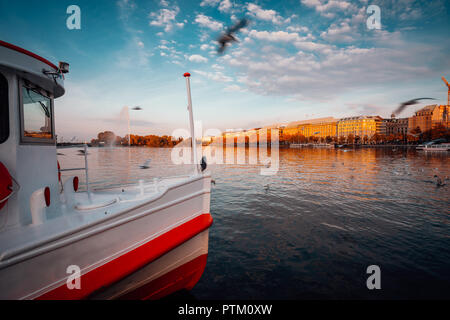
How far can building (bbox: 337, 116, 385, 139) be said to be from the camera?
152125 millimetres

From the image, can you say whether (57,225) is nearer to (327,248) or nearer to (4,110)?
(4,110)

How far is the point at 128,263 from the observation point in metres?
3.52

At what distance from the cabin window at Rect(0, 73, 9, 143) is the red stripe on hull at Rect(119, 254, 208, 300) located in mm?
3351

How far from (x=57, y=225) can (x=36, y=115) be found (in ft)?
7.29

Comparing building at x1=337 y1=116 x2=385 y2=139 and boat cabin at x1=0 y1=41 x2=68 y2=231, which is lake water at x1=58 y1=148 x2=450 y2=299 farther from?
building at x1=337 y1=116 x2=385 y2=139

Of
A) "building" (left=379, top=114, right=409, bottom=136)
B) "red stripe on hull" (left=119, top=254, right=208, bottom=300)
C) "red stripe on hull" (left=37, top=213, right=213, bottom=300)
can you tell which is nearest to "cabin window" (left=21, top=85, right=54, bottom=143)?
"red stripe on hull" (left=37, top=213, right=213, bottom=300)

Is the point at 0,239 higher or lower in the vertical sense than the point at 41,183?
lower

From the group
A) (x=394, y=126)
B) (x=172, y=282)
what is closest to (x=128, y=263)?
(x=172, y=282)

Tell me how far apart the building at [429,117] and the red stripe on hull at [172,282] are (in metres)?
179
